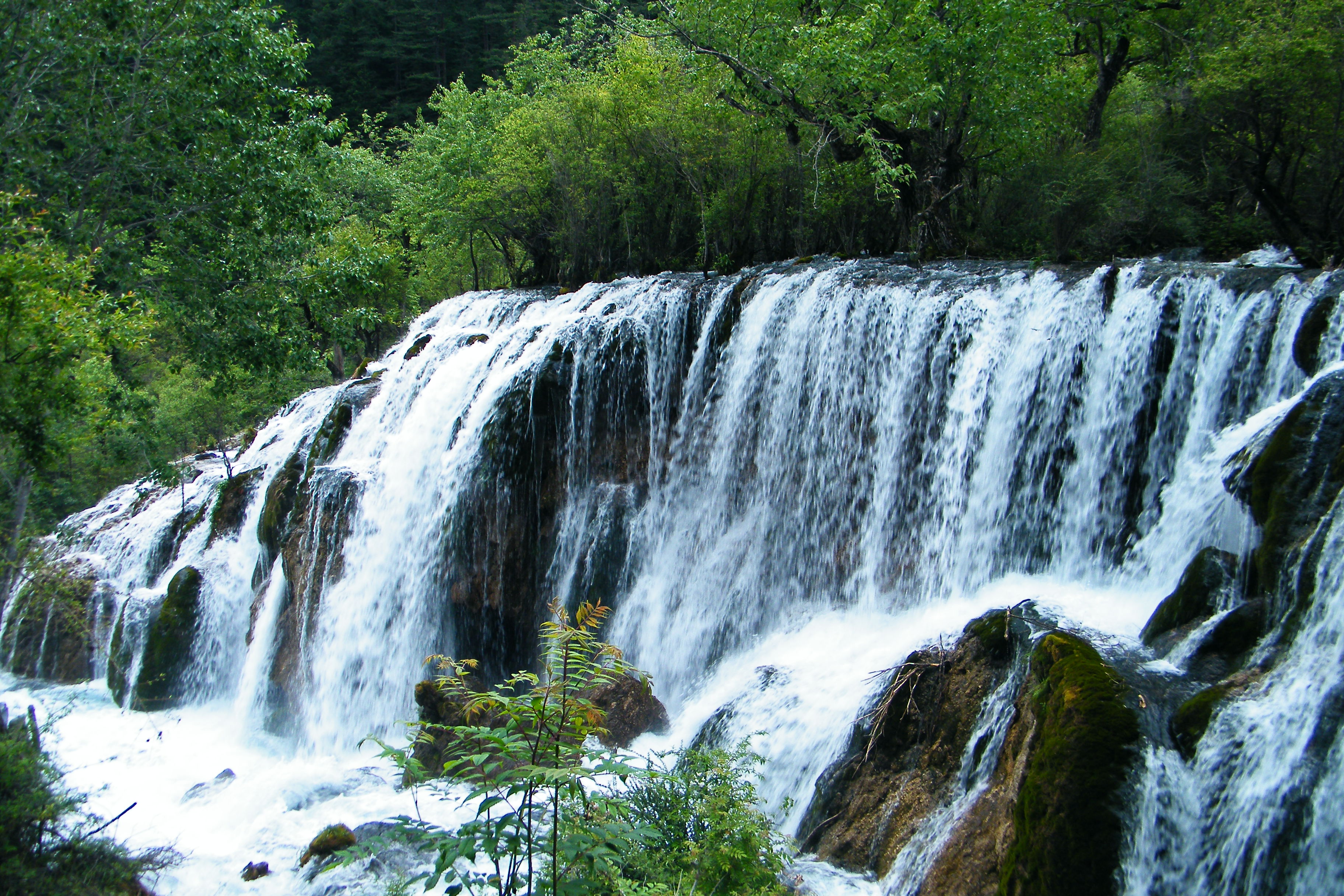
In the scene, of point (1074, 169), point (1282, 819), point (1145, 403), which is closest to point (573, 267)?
point (1074, 169)

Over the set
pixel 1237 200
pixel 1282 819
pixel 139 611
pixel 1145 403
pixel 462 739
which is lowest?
pixel 139 611

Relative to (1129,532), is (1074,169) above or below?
above

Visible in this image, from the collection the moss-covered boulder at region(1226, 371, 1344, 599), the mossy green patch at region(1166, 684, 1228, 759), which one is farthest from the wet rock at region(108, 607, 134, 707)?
the moss-covered boulder at region(1226, 371, 1344, 599)

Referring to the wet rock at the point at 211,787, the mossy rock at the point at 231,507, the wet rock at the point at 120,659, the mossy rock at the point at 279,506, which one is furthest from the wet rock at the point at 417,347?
the wet rock at the point at 211,787

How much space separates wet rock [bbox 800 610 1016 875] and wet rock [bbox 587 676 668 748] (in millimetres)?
2811

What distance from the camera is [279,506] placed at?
574 inches

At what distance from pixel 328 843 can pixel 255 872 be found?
29.3 inches

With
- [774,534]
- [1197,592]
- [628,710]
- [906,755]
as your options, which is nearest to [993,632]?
[906,755]

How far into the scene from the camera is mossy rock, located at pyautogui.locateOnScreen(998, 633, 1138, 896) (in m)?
4.31

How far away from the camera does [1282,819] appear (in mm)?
4004

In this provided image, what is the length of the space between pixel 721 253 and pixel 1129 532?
11.2 m

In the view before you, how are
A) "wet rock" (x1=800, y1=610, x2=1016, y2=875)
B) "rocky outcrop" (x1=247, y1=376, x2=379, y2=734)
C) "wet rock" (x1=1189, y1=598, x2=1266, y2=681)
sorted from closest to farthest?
"wet rock" (x1=1189, y1=598, x2=1266, y2=681) → "wet rock" (x1=800, y1=610, x2=1016, y2=875) → "rocky outcrop" (x1=247, y1=376, x2=379, y2=734)

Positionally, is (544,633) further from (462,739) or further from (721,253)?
(721,253)

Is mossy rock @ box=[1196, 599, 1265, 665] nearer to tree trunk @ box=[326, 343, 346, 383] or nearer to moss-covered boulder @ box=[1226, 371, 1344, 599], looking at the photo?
moss-covered boulder @ box=[1226, 371, 1344, 599]
